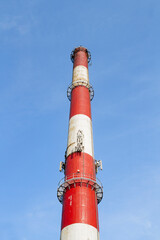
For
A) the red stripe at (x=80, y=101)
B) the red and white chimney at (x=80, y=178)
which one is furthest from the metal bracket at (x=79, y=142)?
the red stripe at (x=80, y=101)

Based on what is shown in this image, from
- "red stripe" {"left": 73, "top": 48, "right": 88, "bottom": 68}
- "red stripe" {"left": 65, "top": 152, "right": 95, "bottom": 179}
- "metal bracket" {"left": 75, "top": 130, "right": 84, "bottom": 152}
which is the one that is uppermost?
"red stripe" {"left": 73, "top": 48, "right": 88, "bottom": 68}

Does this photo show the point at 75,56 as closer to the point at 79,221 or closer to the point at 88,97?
the point at 88,97

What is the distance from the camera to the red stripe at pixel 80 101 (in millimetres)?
37688

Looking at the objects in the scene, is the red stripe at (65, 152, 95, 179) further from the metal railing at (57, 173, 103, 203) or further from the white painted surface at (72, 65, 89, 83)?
the white painted surface at (72, 65, 89, 83)

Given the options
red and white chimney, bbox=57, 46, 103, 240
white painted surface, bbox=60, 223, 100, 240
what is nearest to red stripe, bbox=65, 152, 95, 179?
red and white chimney, bbox=57, 46, 103, 240

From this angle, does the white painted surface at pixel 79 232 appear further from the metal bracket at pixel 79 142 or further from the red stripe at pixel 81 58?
the red stripe at pixel 81 58

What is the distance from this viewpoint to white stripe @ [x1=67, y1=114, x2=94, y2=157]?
111 ft

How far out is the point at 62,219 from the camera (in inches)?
1116

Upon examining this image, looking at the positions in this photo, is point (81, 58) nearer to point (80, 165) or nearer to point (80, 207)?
point (80, 165)

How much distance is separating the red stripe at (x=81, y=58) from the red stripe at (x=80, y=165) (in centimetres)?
1959

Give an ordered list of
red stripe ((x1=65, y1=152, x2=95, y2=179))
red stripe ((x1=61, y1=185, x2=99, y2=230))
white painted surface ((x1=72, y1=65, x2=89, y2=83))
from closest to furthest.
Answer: red stripe ((x1=61, y1=185, x2=99, y2=230)) → red stripe ((x1=65, y1=152, x2=95, y2=179)) → white painted surface ((x1=72, y1=65, x2=89, y2=83))

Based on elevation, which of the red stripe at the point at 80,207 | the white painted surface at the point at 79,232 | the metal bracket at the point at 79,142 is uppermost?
the metal bracket at the point at 79,142

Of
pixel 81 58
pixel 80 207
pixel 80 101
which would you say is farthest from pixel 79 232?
pixel 81 58

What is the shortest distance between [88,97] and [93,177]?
13.5m
